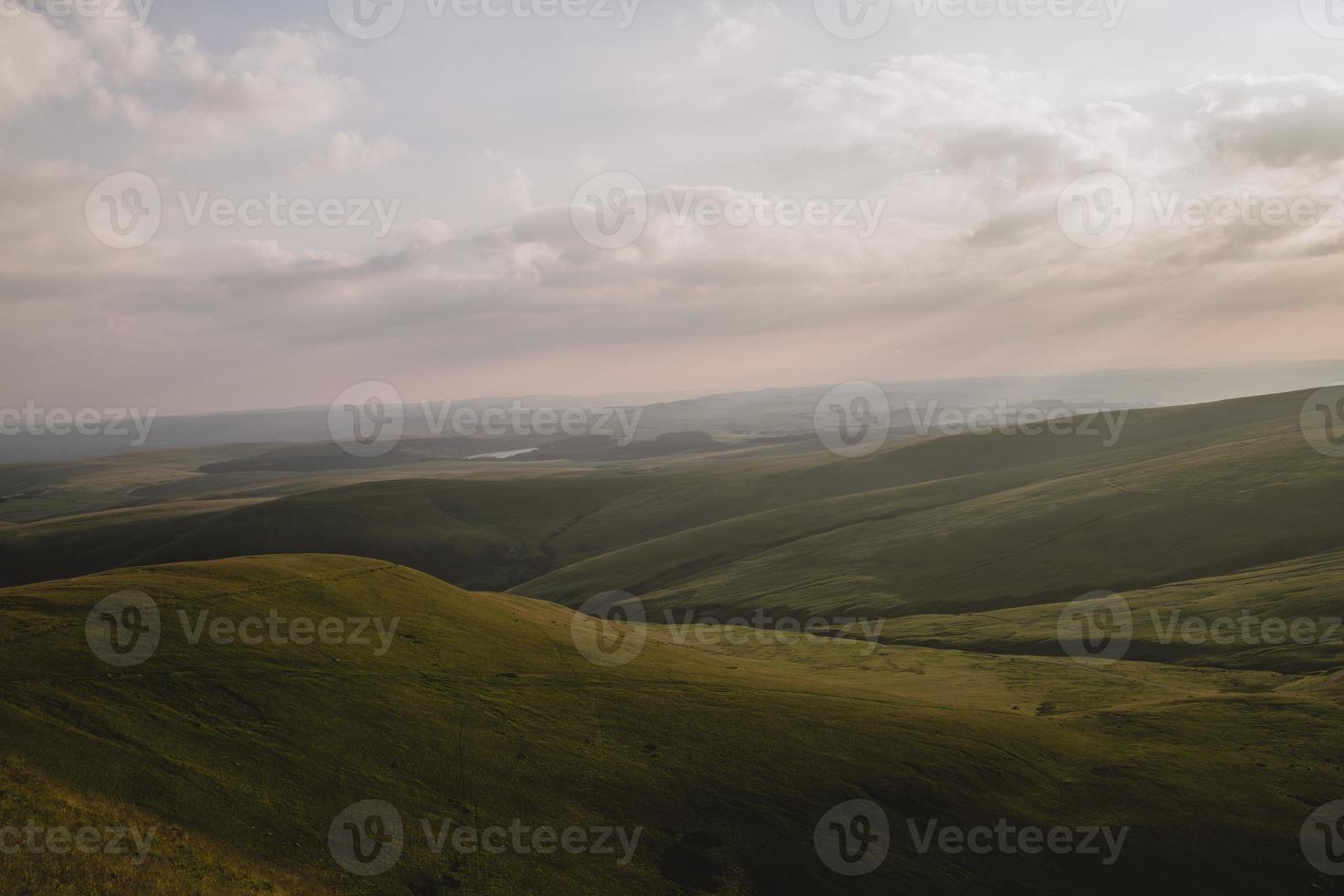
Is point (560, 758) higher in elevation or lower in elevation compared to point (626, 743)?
higher

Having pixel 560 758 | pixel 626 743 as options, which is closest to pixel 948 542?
pixel 626 743

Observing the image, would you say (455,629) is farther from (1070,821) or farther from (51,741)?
(1070,821)

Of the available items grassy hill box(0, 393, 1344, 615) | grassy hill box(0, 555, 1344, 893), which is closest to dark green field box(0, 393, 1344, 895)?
grassy hill box(0, 555, 1344, 893)

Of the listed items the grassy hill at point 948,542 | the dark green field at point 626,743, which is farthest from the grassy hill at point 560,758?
the grassy hill at point 948,542

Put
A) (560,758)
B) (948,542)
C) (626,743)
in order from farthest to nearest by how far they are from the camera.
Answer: (948,542) → (626,743) → (560,758)

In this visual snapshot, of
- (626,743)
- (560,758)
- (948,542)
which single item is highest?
(560,758)

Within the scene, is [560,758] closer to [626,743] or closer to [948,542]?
[626,743]

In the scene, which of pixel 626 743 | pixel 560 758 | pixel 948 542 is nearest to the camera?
pixel 560 758

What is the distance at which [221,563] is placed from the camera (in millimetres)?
52938

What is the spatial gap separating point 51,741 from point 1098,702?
6251 cm

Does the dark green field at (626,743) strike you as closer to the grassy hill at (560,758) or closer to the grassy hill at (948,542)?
the grassy hill at (560,758)

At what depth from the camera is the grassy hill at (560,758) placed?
27375 millimetres

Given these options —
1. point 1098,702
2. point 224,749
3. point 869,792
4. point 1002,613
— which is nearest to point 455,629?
point 224,749

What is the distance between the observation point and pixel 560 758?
36.4 metres
